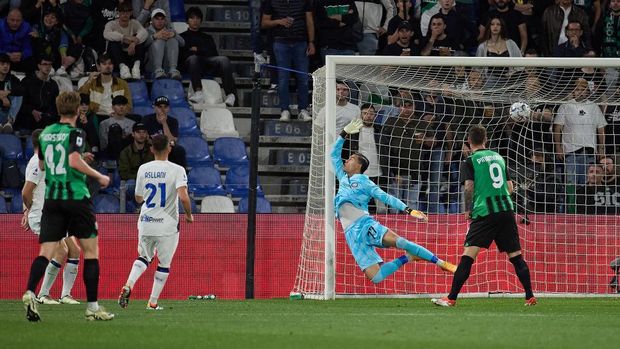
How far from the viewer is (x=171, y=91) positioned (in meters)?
21.3

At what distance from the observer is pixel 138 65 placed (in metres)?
21.3

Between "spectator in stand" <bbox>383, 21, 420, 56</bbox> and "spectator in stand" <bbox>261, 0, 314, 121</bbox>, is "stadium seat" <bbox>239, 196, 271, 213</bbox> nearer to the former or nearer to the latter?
"spectator in stand" <bbox>261, 0, 314, 121</bbox>

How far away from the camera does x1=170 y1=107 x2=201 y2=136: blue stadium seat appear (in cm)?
2079

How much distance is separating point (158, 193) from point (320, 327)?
3575 millimetres

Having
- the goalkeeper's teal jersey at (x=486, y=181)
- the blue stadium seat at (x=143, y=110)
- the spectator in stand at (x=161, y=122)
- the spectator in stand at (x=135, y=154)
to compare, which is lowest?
the goalkeeper's teal jersey at (x=486, y=181)

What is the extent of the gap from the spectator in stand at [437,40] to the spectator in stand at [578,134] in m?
3.58

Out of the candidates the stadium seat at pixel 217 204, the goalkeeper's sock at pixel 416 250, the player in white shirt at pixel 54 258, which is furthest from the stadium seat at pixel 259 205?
the player in white shirt at pixel 54 258

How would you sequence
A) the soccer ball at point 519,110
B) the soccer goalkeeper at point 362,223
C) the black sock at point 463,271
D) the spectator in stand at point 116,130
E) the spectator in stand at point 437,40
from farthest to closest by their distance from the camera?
1. the spectator in stand at point 437,40
2. the spectator in stand at point 116,130
3. the soccer ball at point 519,110
4. the soccer goalkeeper at point 362,223
5. the black sock at point 463,271

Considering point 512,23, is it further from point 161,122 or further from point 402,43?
point 161,122

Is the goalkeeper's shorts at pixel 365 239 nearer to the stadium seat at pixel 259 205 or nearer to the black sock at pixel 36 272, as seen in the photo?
the stadium seat at pixel 259 205

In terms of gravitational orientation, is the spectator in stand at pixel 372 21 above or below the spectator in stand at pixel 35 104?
above

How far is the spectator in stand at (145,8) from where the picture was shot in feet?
71.8

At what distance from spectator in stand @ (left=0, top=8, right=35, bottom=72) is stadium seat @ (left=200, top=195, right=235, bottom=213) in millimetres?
4100

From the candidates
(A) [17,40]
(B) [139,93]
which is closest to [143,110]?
(B) [139,93]
